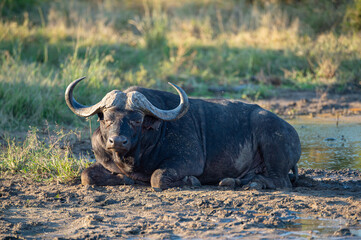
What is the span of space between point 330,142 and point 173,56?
6148 millimetres

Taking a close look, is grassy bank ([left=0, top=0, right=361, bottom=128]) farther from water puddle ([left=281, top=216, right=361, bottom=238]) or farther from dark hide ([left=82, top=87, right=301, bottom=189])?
water puddle ([left=281, top=216, right=361, bottom=238])

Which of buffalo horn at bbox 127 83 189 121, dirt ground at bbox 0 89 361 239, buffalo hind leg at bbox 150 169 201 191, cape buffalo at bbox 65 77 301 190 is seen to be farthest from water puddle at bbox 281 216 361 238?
buffalo horn at bbox 127 83 189 121

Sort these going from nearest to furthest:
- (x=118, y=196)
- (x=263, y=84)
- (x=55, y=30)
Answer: (x=118, y=196) < (x=263, y=84) < (x=55, y=30)

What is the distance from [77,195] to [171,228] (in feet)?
4.91

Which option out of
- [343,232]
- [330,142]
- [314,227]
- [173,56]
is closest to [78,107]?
[314,227]

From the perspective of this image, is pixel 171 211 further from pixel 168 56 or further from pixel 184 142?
pixel 168 56

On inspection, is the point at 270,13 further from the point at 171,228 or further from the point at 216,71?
the point at 171,228

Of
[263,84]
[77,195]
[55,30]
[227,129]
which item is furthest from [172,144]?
[55,30]

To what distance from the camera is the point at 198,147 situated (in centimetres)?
659

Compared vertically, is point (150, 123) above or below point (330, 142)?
above

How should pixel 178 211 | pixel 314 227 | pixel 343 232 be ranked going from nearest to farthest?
pixel 343 232, pixel 314 227, pixel 178 211

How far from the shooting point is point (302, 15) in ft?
56.9

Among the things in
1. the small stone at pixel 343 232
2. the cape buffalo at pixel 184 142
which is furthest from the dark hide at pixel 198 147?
the small stone at pixel 343 232

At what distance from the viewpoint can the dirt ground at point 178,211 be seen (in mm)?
4867
